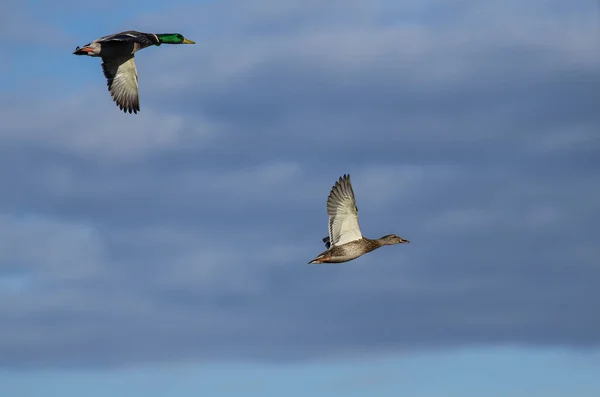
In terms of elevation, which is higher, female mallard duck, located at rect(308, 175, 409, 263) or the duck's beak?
the duck's beak

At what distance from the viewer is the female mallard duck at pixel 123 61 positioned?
180 feet

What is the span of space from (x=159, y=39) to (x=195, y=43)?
108 inches

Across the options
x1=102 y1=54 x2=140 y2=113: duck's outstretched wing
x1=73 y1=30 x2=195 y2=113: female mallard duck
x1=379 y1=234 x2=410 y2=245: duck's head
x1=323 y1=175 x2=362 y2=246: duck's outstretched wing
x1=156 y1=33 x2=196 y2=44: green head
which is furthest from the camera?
x1=156 y1=33 x2=196 y2=44: green head

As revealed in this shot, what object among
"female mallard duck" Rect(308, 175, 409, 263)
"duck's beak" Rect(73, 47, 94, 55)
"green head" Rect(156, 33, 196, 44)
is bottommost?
"female mallard duck" Rect(308, 175, 409, 263)

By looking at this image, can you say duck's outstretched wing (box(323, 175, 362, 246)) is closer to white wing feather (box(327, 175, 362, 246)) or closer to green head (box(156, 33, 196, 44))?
white wing feather (box(327, 175, 362, 246))

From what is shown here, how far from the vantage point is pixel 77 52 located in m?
53.5

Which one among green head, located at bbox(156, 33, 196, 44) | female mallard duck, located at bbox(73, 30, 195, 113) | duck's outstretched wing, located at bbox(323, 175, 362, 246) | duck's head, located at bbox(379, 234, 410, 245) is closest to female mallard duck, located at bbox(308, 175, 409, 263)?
duck's outstretched wing, located at bbox(323, 175, 362, 246)

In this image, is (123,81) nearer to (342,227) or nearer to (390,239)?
(342,227)

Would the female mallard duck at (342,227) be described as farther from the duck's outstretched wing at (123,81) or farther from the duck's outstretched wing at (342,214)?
the duck's outstretched wing at (123,81)

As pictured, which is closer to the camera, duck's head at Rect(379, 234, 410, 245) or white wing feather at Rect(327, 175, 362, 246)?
white wing feather at Rect(327, 175, 362, 246)

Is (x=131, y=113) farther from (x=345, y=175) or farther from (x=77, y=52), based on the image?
(x=345, y=175)

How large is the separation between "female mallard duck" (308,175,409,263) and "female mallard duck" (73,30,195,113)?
35.8 ft

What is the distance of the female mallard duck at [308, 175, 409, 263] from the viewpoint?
50.7 meters

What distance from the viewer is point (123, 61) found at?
185 feet
